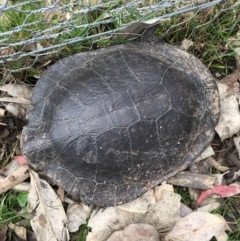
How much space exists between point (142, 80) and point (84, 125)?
38cm

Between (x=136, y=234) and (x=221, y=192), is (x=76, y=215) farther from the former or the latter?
(x=221, y=192)

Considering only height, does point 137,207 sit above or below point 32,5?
below

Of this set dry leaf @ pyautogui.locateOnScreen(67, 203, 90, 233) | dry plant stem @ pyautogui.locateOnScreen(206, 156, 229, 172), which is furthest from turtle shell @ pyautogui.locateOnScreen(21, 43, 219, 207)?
dry plant stem @ pyautogui.locateOnScreen(206, 156, 229, 172)

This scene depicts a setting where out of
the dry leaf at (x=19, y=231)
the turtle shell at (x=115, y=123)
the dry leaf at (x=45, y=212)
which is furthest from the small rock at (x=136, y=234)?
the dry leaf at (x=19, y=231)

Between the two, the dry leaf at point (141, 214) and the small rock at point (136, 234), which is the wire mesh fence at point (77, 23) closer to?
the dry leaf at point (141, 214)

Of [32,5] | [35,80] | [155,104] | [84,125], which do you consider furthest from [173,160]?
[32,5]

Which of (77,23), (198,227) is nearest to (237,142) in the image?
(198,227)

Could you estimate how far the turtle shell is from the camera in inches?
84.1

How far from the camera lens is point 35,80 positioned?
262cm

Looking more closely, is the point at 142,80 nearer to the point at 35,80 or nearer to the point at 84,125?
the point at 84,125

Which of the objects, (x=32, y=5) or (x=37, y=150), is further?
(x=32, y=5)

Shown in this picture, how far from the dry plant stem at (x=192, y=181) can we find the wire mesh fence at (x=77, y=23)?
0.89 m

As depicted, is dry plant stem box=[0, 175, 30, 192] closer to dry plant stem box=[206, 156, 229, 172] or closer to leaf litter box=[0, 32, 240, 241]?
leaf litter box=[0, 32, 240, 241]

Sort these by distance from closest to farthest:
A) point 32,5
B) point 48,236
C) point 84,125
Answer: point 84,125 → point 48,236 → point 32,5
